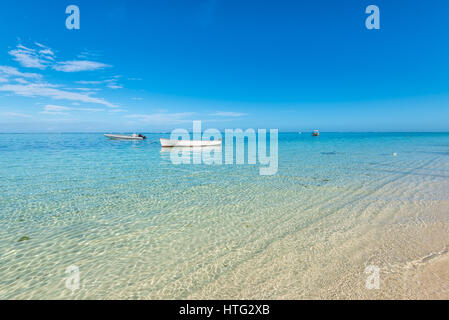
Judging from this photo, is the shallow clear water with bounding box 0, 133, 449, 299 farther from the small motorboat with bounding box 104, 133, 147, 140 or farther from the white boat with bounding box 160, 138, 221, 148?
the small motorboat with bounding box 104, 133, 147, 140

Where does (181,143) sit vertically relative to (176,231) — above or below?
above

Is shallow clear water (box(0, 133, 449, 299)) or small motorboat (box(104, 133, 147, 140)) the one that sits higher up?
small motorboat (box(104, 133, 147, 140))

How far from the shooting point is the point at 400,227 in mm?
5859

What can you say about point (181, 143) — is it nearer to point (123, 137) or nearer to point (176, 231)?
point (176, 231)

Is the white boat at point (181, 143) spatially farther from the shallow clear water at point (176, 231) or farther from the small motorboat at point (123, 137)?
the small motorboat at point (123, 137)

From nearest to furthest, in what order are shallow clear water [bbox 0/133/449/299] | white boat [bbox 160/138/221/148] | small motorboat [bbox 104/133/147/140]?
shallow clear water [bbox 0/133/449/299], white boat [bbox 160/138/221/148], small motorboat [bbox 104/133/147/140]

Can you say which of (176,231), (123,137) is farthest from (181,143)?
(123,137)

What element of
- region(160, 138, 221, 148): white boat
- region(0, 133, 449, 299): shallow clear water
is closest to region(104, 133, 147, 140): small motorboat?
region(160, 138, 221, 148): white boat
